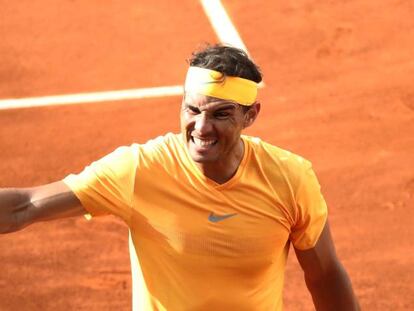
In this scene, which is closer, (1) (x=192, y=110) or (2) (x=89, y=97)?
(1) (x=192, y=110)

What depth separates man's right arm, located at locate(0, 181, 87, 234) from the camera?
3.96 metres

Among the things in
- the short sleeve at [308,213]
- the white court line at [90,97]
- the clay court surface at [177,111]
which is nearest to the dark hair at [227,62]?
the short sleeve at [308,213]

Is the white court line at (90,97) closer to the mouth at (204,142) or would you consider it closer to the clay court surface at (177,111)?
the clay court surface at (177,111)

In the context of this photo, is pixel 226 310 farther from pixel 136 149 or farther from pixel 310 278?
pixel 136 149

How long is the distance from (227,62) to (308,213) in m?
0.73

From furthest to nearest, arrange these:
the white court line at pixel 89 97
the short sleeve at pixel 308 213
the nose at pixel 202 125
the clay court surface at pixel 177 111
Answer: the white court line at pixel 89 97 → the clay court surface at pixel 177 111 → the short sleeve at pixel 308 213 → the nose at pixel 202 125

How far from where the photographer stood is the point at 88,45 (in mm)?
10641

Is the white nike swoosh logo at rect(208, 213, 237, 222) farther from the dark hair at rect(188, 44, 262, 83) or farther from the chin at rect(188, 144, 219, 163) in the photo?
the dark hair at rect(188, 44, 262, 83)

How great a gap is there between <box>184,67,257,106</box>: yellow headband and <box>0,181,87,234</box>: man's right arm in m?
0.68

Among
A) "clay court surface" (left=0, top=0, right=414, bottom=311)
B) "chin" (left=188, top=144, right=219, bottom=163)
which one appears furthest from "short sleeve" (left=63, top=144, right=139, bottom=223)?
"clay court surface" (left=0, top=0, right=414, bottom=311)

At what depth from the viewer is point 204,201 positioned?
3973mm

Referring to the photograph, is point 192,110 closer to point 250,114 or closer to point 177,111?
point 250,114

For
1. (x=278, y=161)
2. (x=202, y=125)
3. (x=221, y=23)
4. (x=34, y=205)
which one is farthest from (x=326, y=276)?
(x=221, y=23)

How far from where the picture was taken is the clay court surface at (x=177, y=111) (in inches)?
297
